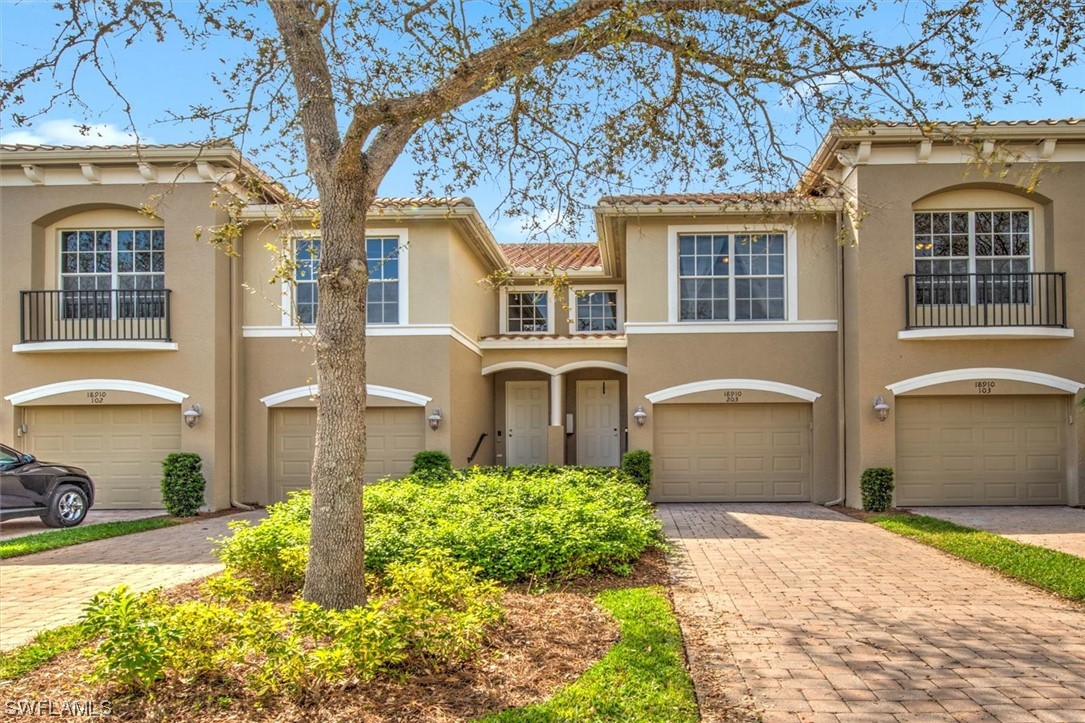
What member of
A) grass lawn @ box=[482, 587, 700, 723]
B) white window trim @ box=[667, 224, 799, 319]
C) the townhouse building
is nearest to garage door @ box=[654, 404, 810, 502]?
the townhouse building

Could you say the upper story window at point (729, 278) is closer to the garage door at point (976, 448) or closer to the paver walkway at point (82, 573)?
A: the garage door at point (976, 448)

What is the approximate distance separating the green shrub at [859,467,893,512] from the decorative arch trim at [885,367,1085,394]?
1.42m

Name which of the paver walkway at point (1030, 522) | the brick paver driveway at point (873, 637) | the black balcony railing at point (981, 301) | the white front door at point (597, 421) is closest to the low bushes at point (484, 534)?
the brick paver driveway at point (873, 637)

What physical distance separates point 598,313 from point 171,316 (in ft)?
31.9

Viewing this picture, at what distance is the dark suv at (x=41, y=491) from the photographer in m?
11.1

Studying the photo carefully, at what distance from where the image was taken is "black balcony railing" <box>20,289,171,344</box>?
13820mm

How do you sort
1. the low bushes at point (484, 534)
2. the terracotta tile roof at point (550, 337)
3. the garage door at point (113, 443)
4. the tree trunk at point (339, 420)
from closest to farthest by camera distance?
the tree trunk at point (339, 420) < the low bushes at point (484, 534) < the garage door at point (113, 443) < the terracotta tile roof at point (550, 337)

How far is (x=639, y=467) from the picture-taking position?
13.7 m

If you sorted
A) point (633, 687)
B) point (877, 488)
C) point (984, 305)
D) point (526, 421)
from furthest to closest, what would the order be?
1. point (526, 421)
2. point (984, 305)
3. point (877, 488)
4. point (633, 687)

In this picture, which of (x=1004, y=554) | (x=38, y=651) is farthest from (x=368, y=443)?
(x=1004, y=554)

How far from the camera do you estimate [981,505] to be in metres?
13.4

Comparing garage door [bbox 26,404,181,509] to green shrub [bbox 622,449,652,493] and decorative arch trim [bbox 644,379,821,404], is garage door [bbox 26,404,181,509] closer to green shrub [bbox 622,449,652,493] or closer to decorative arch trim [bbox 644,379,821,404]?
green shrub [bbox 622,449,652,493]

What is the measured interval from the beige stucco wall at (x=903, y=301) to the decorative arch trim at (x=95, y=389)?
11.8 m

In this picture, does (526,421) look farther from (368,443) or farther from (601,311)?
(368,443)
